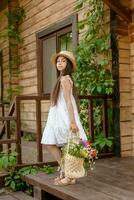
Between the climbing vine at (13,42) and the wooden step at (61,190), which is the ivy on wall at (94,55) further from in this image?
the climbing vine at (13,42)

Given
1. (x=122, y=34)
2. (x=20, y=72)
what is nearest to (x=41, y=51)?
(x=20, y=72)

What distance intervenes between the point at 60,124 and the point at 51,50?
4027mm

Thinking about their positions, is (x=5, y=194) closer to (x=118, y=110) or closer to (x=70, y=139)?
(x=70, y=139)

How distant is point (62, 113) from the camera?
164 inches

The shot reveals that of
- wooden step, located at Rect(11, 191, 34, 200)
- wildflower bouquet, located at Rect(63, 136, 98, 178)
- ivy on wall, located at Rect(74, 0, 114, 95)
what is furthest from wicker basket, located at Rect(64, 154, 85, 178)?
ivy on wall, located at Rect(74, 0, 114, 95)

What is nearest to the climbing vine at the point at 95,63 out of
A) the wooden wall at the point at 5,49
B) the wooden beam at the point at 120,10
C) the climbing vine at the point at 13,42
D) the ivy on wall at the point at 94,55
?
the ivy on wall at the point at 94,55

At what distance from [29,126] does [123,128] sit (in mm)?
3697

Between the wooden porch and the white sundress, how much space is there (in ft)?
1.58

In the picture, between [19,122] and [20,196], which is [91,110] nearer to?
[19,122]

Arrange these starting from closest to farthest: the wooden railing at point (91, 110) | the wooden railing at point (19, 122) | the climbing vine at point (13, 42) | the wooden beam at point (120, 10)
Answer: the wooden railing at point (19, 122)
the wooden beam at point (120, 10)
the wooden railing at point (91, 110)
the climbing vine at point (13, 42)

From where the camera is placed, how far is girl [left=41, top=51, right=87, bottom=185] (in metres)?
4.07

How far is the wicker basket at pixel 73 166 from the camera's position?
3.88m

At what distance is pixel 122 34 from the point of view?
5602 millimetres

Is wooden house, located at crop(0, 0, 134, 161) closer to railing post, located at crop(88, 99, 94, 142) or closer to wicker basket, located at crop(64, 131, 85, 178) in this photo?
railing post, located at crop(88, 99, 94, 142)
